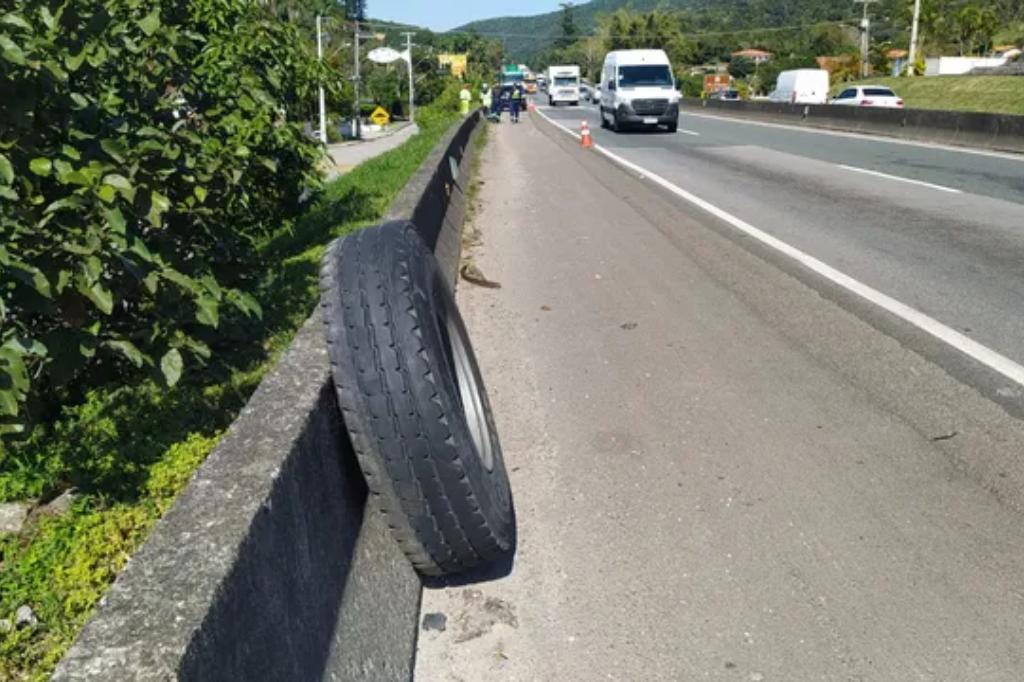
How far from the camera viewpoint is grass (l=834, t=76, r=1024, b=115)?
38.2 meters

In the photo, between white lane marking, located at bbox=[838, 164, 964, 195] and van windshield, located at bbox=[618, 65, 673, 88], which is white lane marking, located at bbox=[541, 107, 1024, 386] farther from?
van windshield, located at bbox=[618, 65, 673, 88]

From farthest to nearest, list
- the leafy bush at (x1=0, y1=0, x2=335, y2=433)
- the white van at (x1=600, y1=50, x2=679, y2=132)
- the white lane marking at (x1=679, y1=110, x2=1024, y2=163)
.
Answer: the white van at (x1=600, y1=50, x2=679, y2=132) → the white lane marking at (x1=679, y1=110, x2=1024, y2=163) → the leafy bush at (x1=0, y1=0, x2=335, y2=433)

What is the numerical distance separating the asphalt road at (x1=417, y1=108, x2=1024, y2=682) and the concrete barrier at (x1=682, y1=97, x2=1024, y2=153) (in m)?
13.0

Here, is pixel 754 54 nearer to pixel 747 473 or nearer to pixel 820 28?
pixel 820 28

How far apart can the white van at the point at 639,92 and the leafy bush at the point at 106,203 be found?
23530 mm

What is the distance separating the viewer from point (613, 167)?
1844cm

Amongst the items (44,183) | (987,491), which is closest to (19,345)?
(44,183)

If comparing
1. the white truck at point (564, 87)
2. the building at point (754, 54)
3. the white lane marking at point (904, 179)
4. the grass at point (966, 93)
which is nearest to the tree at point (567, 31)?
the building at point (754, 54)

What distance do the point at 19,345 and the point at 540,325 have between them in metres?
4.41

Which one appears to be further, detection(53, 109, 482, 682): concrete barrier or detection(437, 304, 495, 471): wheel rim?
detection(437, 304, 495, 471): wheel rim

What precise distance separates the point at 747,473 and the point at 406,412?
6.55 feet

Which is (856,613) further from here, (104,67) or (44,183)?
(104,67)

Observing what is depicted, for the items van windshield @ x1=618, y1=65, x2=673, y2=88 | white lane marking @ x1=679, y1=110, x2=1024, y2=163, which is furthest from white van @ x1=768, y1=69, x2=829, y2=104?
van windshield @ x1=618, y1=65, x2=673, y2=88

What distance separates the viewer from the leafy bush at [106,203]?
119 inches
